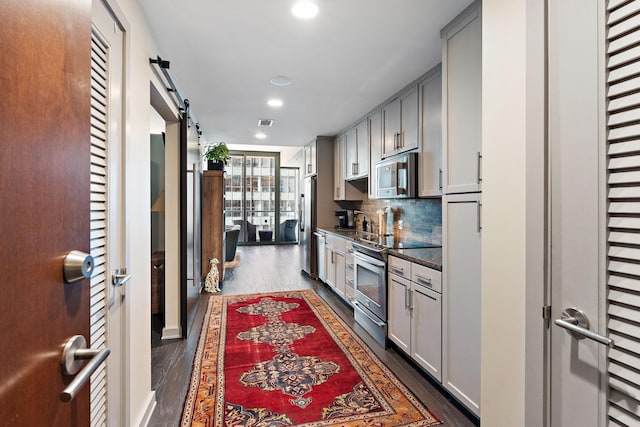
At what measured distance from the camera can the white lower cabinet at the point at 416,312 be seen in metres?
2.24

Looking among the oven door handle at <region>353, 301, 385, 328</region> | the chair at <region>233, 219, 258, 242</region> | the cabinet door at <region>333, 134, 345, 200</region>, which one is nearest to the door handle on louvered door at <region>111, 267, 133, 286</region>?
the oven door handle at <region>353, 301, 385, 328</region>

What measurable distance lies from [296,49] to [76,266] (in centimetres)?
220

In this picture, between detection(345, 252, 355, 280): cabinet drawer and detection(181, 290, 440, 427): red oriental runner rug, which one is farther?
detection(345, 252, 355, 280): cabinet drawer

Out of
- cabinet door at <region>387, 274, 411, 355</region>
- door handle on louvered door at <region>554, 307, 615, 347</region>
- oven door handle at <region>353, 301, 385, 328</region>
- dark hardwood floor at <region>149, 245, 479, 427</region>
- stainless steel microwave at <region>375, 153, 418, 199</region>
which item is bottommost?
dark hardwood floor at <region>149, 245, 479, 427</region>

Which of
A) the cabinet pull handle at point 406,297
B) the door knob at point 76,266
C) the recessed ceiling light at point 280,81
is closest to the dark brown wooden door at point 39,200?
the door knob at point 76,266

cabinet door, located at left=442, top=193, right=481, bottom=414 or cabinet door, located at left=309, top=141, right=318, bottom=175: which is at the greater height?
cabinet door, located at left=309, top=141, right=318, bottom=175

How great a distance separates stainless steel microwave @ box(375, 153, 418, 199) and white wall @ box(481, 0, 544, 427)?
58.7 inches

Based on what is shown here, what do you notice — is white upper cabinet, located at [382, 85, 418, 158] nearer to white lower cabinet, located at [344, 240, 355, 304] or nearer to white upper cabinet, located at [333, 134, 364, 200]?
white lower cabinet, located at [344, 240, 355, 304]

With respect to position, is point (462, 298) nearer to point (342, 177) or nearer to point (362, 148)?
point (362, 148)

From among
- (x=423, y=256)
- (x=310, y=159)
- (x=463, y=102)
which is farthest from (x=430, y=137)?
(x=310, y=159)

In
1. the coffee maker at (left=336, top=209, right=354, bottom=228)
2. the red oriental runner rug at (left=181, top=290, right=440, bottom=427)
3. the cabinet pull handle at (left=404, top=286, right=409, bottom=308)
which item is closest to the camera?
the red oriental runner rug at (left=181, top=290, right=440, bottom=427)

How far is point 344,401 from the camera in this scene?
2.11 metres

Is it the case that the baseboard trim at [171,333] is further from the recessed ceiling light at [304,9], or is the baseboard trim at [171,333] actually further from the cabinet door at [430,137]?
the recessed ceiling light at [304,9]

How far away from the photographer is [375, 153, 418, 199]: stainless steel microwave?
2.89m
